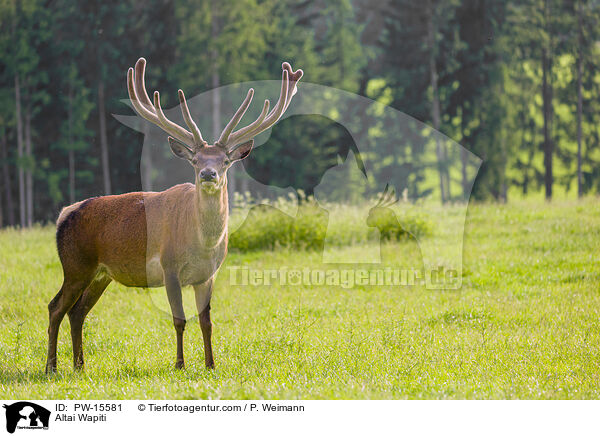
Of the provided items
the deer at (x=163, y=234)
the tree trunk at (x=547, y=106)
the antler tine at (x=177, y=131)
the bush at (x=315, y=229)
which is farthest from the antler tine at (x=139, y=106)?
the tree trunk at (x=547, y=106)

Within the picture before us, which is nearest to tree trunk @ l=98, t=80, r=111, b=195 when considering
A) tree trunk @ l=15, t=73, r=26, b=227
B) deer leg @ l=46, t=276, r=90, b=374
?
tree trunk @ l=15, t=73, r=26, b=227

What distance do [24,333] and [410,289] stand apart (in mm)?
5570

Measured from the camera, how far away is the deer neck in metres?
6.13

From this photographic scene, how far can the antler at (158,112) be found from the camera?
20.8 feet

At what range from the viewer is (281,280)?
11.3 meters

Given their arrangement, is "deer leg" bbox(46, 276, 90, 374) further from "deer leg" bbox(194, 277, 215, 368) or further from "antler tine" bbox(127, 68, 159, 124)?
"antler tine" bbox(127, 68, 159, 124)

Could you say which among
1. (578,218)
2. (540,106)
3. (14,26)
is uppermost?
(14,26)

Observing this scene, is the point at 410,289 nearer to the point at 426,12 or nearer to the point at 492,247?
the point at 492,247

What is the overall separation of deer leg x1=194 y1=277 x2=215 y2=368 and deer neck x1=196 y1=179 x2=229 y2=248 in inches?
21.6

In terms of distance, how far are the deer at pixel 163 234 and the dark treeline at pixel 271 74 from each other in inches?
737

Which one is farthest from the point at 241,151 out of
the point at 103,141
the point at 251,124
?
the point at 103,141

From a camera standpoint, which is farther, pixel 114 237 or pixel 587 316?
pixel 587 316
